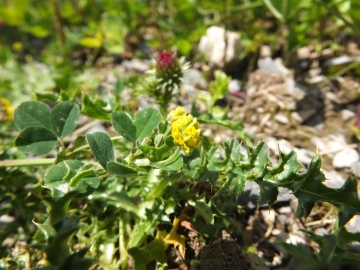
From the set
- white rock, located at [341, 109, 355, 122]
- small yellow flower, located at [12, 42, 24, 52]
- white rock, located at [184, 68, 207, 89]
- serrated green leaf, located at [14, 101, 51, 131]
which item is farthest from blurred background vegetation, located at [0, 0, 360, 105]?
serrated green leaf, located at [14, 101, 51, 131]

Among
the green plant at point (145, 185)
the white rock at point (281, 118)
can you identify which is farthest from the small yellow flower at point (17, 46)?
the white rock at point (281, 118)

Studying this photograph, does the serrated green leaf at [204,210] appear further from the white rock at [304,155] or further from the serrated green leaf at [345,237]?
the white rock at [304,155]

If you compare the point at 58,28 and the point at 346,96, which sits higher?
the point at 58,28

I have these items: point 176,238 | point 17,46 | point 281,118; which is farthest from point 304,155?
point 17,46

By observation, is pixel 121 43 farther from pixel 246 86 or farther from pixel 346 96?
pixel 346 96

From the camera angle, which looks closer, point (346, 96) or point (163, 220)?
point (163, 220)

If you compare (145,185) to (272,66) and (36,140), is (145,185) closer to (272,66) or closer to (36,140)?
(36,140)

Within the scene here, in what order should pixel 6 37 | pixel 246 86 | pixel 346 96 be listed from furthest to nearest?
pixel 6 37 → pixel 246 86 → pixel 346 96

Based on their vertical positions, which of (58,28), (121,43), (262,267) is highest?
(58,28)

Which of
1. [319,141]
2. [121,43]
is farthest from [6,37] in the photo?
[319,141]
